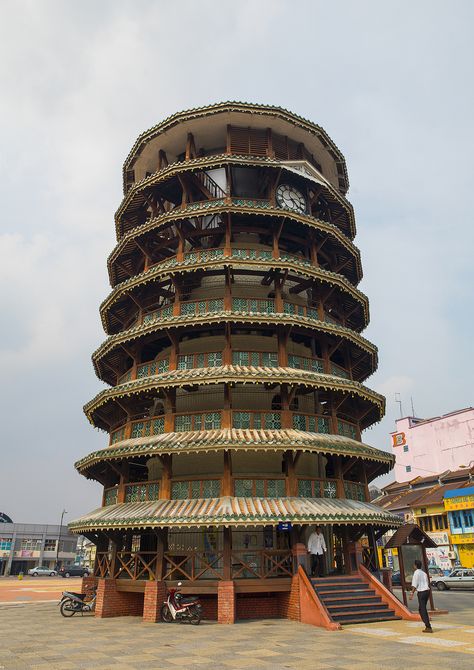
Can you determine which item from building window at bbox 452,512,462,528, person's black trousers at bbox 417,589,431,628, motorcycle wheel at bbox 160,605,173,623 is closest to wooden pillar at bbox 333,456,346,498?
person's black trousers at bbox 417,589,431,628

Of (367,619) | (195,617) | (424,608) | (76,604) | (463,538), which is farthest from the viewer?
(463,538)

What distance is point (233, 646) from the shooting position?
14.1 meters

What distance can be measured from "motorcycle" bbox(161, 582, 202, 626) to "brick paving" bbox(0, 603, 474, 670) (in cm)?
43

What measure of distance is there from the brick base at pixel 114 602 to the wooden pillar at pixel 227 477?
623 centimetres

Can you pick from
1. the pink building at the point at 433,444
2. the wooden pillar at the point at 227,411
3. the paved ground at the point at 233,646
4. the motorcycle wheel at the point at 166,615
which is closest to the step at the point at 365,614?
the paved ground at the point at 233,646

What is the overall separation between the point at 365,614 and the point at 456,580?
27815mm

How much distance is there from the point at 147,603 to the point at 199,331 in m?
11.7

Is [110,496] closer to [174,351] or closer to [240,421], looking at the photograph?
[174,351]

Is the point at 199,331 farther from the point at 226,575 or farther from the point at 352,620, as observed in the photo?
the point at 352,620

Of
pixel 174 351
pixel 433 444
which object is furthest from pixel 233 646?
pixel 433 444

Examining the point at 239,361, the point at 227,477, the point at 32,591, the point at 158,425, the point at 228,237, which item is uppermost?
the point at 228,237

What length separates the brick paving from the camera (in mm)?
11859

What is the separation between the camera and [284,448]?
64.2 ft

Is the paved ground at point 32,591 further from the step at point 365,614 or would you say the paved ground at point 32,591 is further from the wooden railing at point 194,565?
the step at point 365,614
